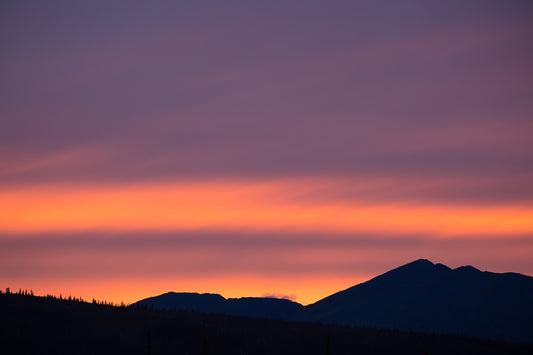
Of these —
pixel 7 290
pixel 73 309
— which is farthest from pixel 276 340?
pixel 7 290

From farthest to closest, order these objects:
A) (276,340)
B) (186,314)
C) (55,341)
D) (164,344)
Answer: (186,314) < (276,340) < (164,344) < (55,341)

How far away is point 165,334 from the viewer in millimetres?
170125

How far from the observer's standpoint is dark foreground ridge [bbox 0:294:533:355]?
14962 centimetres

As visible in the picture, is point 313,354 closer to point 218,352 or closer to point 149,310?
point 218,352

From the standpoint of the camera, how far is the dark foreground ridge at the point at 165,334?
150 metres

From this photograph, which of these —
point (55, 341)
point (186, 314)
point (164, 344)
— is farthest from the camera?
point (186, 314)

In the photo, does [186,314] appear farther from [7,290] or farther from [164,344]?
[7,290]

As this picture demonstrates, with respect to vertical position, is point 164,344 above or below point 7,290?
below

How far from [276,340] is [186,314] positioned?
2248 centimetres

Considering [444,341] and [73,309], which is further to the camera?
[444,341]

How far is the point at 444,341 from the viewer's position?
645ft

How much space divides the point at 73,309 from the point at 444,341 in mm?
79914

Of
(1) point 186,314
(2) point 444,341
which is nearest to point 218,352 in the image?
(1) point 186,314

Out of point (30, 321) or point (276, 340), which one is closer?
point (30, 321)
